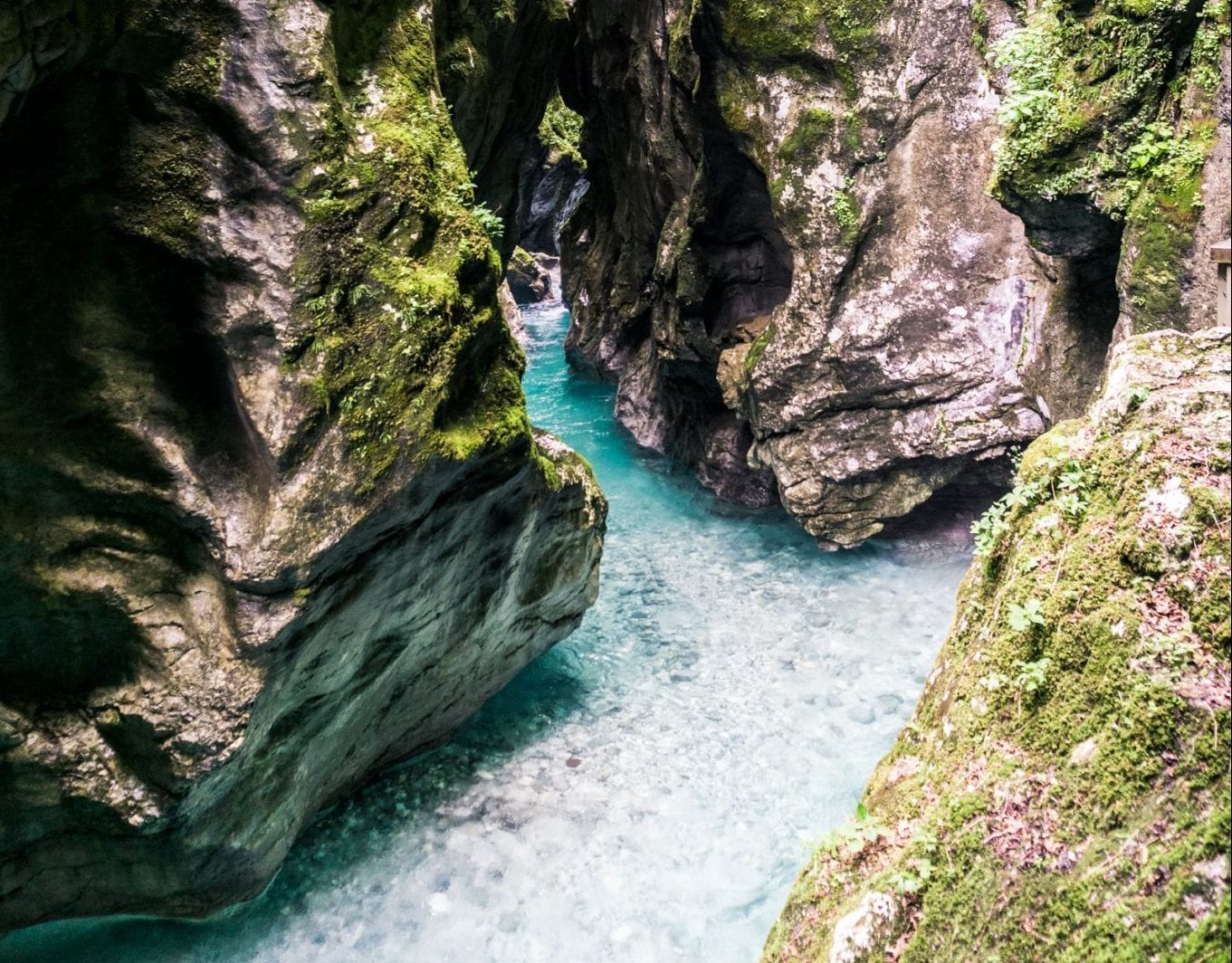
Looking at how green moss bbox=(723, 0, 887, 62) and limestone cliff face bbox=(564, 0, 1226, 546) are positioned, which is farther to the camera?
green moss bbox=(723, 0, 887, 62)

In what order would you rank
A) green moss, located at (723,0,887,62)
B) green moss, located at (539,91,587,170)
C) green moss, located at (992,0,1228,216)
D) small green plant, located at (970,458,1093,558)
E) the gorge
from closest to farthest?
1. the gorge
2. small green plant, located at (970,458,1093,558)
3. green moss, located at (992,0,1228,216)
4. green moss, located at (723,0,887,62)
5. green moss, located at (539,91,587,170)

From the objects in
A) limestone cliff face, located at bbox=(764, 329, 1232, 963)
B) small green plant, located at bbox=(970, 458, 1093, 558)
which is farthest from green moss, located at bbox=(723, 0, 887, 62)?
small green plant, located at bbox=(970, 458, 1093, 558)

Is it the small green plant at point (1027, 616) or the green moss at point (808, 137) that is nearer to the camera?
the small green plant at point (1027, 616)

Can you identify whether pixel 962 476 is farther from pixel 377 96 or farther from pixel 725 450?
pixel 377 96

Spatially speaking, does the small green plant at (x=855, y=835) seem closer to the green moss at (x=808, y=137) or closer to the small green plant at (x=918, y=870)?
the small green plant at (x=918, y=870)

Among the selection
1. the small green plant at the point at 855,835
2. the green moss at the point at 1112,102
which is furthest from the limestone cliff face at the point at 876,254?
the small green plant at the point at 855,835

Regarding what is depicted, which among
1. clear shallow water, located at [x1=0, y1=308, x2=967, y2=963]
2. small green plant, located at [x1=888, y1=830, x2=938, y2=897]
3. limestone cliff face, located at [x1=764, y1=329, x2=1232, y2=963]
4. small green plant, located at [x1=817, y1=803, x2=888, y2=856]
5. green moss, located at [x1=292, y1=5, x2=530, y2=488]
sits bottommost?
clear shallow water, located at [x1=0, y1=308, x2=967, y2=963]

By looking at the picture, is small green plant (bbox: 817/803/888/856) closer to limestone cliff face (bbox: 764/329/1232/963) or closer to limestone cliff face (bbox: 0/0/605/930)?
limestone cliff face (bbox: 764/329/1232/963)
